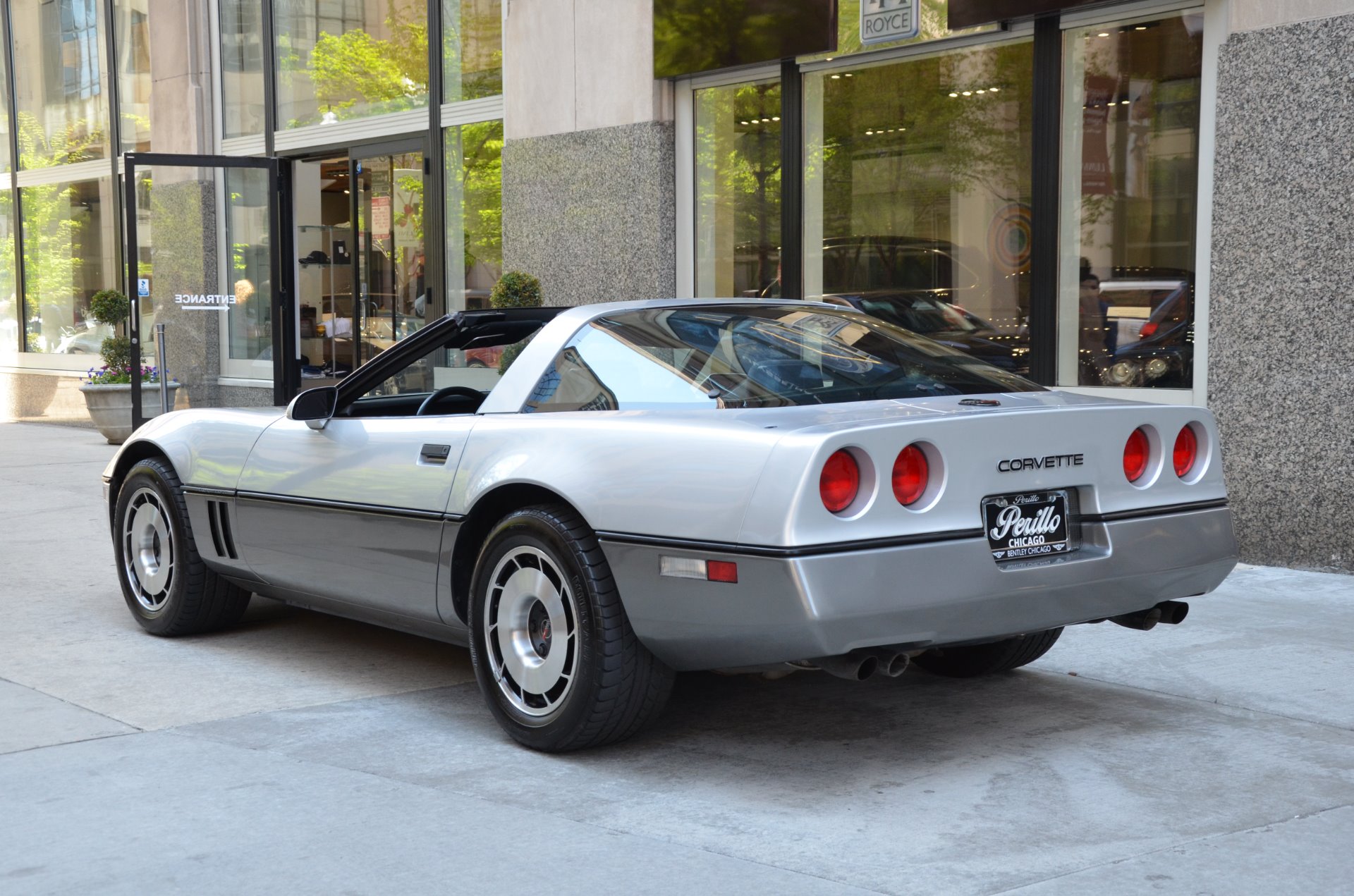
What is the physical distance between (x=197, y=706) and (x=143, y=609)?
1.36 meters

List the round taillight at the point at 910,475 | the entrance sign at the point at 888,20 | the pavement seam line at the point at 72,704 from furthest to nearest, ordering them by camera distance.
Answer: the entrance sign at the point at 888,20
the pavement seam line at the point at 72,704
the round taillight at the point at 910,475

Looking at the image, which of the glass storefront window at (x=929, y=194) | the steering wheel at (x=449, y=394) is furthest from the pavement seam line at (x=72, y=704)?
the glass storefront window at (x=929, y=194)

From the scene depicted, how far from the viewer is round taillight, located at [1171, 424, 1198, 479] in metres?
4.46

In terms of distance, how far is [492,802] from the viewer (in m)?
3.86

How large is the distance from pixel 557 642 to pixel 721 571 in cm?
69

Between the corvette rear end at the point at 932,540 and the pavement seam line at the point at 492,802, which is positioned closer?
the pavement seam line at the point at 492,802

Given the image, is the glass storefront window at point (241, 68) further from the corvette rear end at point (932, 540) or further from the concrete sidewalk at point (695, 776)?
the corvette rear end at point (932, 540)

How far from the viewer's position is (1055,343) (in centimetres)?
888

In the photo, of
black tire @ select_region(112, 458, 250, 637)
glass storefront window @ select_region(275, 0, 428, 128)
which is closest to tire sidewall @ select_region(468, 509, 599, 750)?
black tire @ select_region(112, 458, 250, 637)

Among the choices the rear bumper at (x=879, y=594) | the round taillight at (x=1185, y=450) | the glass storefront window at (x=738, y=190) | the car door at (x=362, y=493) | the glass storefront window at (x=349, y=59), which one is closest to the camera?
→ the rear bumper at (x=879, y=594)

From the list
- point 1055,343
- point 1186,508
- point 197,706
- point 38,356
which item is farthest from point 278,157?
point 1186,508

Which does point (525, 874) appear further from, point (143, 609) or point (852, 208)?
point (852, 208)

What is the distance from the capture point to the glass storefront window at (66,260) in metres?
19.1

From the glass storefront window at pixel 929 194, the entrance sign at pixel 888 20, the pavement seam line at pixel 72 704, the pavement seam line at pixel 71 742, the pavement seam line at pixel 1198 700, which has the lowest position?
the pavement seam line at pixel 1198 700
